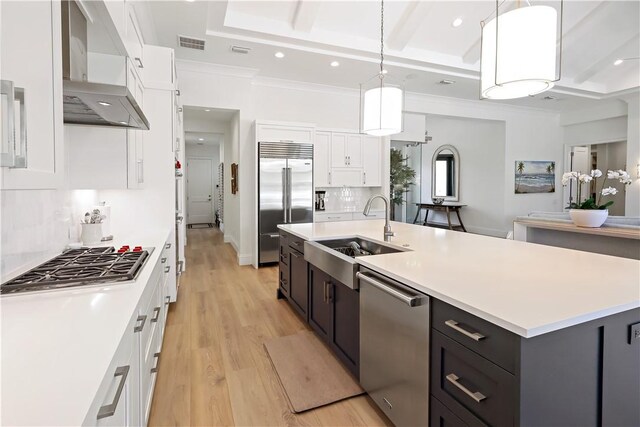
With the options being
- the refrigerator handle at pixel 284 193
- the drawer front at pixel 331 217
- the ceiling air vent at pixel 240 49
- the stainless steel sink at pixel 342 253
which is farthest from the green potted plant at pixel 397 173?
the stainless steel sink at pixel 342 253

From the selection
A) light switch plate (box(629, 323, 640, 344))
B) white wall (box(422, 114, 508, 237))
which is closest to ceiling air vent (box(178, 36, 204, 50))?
light switch plate (box(629, 323, 640, 344))

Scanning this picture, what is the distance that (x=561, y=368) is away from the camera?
1.12 metres

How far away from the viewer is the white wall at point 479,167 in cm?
846

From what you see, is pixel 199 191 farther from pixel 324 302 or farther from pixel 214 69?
pixel 324 302

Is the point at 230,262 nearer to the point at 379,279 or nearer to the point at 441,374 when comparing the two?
the point at 379,279

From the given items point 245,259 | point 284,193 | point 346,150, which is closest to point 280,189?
point 284,193

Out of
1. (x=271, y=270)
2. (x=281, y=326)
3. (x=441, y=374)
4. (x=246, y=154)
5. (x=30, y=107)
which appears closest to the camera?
(x=30, y=107)

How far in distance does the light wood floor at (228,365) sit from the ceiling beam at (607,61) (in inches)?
285

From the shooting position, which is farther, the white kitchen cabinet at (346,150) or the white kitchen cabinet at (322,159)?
the white kitchen cabinet at (346,150)

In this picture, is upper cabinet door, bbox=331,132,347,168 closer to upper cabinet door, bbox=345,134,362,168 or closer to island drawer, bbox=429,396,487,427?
upper cabinet door, bbox=345,134,362,168

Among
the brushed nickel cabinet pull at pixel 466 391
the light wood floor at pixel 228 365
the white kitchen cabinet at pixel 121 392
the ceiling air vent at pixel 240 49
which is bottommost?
the light wood floor at pixel 228 365

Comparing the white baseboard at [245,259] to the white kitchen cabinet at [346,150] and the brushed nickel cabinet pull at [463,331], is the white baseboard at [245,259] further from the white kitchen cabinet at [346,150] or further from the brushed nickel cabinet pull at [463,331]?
the brushed nickel cabinet pull at [463,331]

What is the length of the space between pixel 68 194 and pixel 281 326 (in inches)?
78.5

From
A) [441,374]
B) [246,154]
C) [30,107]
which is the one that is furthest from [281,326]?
[246,154]
